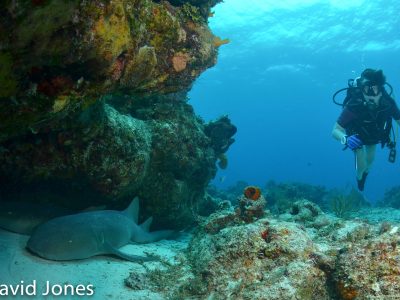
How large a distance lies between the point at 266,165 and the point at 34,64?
140887 millimetres

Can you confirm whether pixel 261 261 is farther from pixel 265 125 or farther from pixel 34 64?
pixel 265 125

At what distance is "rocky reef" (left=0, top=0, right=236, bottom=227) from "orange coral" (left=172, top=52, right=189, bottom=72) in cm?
2

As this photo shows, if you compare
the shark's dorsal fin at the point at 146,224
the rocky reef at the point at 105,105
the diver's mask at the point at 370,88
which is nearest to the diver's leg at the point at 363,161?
the diver's mask at the point at 370,88

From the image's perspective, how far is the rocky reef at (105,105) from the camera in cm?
312

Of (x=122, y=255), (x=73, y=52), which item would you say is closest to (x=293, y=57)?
(x=122, y=255)

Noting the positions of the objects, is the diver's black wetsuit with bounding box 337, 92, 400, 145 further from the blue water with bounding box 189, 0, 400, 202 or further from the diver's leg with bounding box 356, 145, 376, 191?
the blue water with bounding box 189, 0, 400, 202

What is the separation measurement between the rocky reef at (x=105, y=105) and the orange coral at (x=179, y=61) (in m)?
0.02

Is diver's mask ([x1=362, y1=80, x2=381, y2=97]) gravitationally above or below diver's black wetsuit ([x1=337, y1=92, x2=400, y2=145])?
above

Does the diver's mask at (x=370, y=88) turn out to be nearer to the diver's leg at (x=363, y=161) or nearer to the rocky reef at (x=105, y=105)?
the diver's leg at (x=363, y=161)

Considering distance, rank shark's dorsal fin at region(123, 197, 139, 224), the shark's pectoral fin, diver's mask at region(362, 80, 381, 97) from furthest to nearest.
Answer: diver's mask at region(362, 80, 381, 97) < shark's dorsal fin at region(123, 197, 139, 224) < the shark's pectoral fin

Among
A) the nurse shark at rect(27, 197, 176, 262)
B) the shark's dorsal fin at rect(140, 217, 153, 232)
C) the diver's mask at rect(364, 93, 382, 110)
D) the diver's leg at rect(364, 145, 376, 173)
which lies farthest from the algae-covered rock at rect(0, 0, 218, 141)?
the diver's leg at rect(364, 145, 376, 173)

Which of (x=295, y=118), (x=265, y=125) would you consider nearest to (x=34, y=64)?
(x=295, y=118)

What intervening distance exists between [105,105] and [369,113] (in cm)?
832

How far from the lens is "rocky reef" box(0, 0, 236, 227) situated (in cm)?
312
